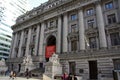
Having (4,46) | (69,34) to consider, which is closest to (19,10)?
(4,46)

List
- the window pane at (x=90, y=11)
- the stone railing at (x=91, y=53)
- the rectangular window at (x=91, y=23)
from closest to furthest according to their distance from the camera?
the stone railing at (x=91, y=53) → the rectangular window at (x=91, y=23) → the window pane at (x=90, y=11)

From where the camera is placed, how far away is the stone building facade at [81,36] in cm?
2181

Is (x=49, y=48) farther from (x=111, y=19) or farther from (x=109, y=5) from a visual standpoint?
(x=109, y=5)

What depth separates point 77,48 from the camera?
85.9 feet

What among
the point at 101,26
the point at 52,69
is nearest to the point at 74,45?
the point at 101,26

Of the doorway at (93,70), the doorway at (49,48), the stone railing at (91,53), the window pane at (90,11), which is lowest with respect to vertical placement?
the doorway at (93,70)

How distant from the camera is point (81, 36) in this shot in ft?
84.1

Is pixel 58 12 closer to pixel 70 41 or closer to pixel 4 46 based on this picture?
pixel 70 41

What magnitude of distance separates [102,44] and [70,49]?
736 centimetres

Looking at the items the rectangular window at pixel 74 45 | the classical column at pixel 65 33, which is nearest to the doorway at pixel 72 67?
the rectangular window at pixel 74 45

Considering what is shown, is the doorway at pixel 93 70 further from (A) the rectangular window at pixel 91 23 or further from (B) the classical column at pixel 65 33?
(A) the rectangular window at pixel 91 23

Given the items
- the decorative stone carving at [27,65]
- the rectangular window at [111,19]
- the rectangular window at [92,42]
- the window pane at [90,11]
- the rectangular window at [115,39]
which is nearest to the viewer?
the rectangular window at [115,39]

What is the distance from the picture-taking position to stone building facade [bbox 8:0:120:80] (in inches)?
859

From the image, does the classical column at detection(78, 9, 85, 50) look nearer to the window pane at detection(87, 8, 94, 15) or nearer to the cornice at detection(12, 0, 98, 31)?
the window pane at detection(87, 8, 94, 15)
